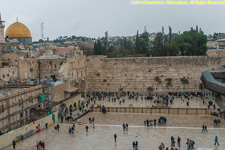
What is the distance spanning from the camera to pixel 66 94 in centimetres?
2709

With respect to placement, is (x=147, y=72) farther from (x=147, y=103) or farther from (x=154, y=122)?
(x=154, y=122)

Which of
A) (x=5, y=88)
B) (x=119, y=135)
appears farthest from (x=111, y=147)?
(x=5, y=88)

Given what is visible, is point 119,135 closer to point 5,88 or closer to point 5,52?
point 5,88

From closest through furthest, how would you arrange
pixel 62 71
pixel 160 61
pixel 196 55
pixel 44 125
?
pixel 44 125, pixel 62 71, pixel 160 61, pixel 196 55

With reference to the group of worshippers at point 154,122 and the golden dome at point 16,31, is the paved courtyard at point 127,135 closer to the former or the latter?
the group of worshippers at point 154,122

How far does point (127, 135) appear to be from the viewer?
719 inches

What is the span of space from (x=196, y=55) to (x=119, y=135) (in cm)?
2298

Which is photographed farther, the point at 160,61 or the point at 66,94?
the point at 160,61

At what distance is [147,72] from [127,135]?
17.6 metres

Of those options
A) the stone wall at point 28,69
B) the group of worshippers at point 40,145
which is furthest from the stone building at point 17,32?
the group of worshippers at point 40,145

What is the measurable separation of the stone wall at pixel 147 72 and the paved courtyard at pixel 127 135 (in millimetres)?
11445

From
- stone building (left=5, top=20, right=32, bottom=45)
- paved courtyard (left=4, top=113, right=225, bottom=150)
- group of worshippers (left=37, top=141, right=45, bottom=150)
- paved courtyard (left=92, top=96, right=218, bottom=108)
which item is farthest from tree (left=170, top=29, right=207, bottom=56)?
group of worshippers (left=37, top=141, right=45, bottom=150)

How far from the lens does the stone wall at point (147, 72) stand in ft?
111

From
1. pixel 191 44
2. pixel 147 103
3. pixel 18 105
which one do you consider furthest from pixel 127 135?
pixel 191 44
